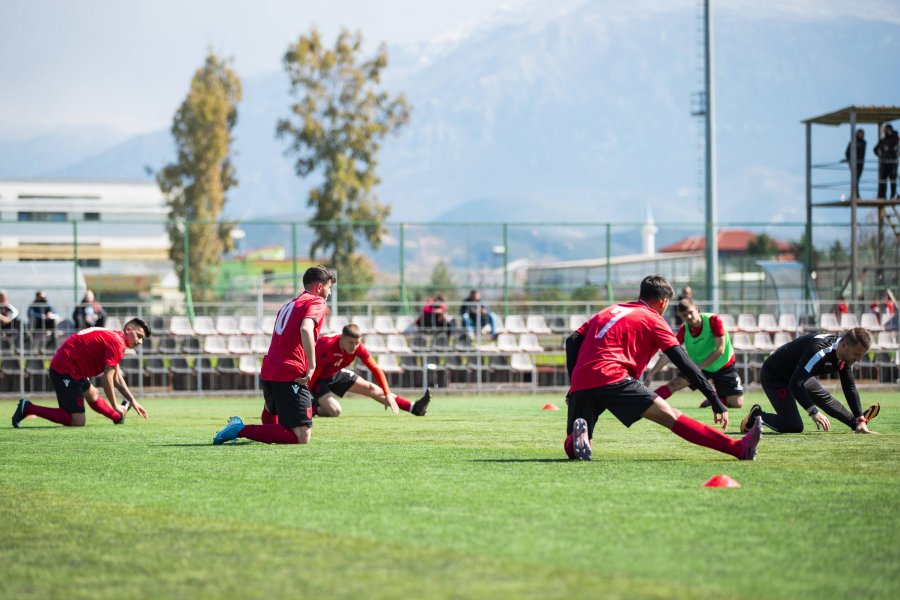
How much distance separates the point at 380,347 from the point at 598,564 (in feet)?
63.0

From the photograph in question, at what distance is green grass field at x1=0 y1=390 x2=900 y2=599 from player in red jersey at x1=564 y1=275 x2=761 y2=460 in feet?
0.81

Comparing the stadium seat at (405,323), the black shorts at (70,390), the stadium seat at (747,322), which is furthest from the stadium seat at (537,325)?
the black shorts at (70,390)

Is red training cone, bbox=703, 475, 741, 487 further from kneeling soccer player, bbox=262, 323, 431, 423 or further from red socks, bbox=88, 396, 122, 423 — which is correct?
red socks, bbox=88, 396, 122, 423

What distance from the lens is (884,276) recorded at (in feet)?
104

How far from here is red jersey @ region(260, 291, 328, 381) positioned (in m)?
10.9

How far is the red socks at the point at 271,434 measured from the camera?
11266 millimetres

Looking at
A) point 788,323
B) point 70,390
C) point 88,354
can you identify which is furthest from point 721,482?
point 788,323

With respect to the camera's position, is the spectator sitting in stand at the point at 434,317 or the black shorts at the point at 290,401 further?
the spectator sitting in stand at the point at 434,317

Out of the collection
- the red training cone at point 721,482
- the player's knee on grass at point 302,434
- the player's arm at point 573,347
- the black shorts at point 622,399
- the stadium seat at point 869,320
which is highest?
the player's arm at point 573,347

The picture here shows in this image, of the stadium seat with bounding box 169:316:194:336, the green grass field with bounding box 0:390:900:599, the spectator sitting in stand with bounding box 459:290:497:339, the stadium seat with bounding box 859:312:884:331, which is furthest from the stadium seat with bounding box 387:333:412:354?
the green grass field with bounding box 0:390:900:599

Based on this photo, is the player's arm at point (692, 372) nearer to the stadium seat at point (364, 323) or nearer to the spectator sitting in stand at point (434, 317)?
the spectator sitting in stand at point (434, 317)

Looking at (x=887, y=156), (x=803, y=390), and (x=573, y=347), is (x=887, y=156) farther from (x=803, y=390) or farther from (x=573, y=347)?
(x=573, y=347)

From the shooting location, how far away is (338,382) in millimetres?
14719

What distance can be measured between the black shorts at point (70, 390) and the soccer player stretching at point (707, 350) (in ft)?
22.1
